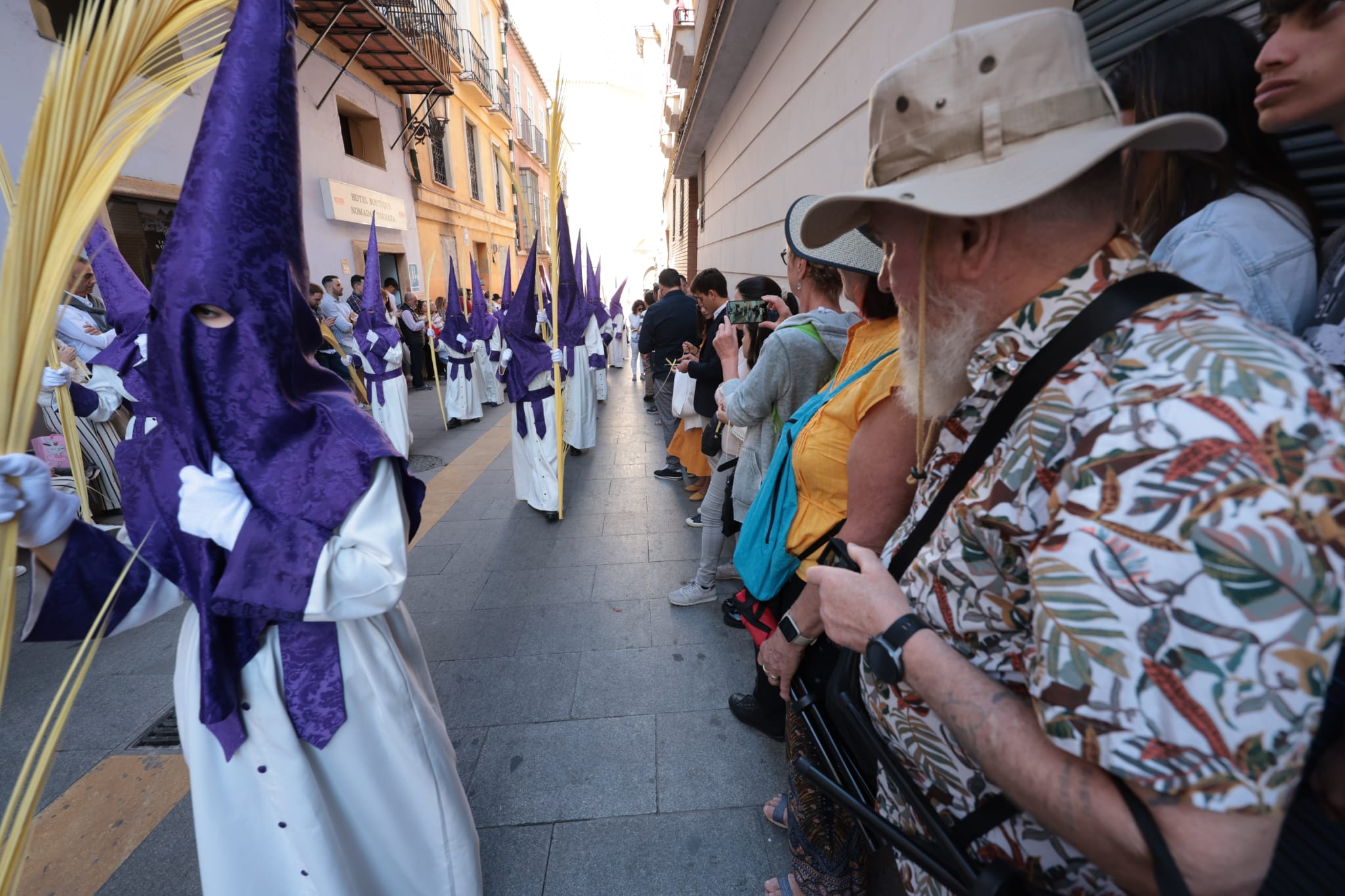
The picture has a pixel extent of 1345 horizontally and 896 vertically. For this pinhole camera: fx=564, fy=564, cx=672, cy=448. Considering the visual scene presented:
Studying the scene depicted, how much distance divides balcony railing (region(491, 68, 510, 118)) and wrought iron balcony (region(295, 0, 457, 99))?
18.5 feet

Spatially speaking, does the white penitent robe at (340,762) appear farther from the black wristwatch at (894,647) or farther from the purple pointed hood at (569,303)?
the purple pointed hood at (569,303)

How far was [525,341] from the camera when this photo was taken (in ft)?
16.7

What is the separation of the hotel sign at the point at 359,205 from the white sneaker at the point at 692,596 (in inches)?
407

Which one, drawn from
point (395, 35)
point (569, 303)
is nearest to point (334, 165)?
point (395, 35)

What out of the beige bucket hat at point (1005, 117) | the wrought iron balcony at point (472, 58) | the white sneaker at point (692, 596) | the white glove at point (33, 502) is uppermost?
the wrought iron balcony at point (472, 58)

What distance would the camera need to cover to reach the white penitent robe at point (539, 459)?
493 cm

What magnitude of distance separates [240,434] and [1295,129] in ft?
9.35

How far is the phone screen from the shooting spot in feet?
9.50

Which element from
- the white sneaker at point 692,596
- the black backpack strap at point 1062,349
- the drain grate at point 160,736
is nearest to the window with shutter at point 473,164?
the white sneaker at point 692,596

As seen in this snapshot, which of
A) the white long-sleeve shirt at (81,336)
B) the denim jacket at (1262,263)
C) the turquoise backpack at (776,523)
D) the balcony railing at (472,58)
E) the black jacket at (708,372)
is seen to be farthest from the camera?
the balcony railing at (472,58)

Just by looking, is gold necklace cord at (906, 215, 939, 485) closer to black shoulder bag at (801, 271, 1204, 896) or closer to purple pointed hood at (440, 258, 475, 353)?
black shoulder bag at (801, 271, 1204, 896)

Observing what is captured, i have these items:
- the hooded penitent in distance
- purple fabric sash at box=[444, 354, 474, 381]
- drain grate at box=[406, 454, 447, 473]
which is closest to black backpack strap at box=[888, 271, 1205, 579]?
the hooded penitent in distance

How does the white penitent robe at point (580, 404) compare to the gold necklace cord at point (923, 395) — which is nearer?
the gold necklace cord at point (923, 395)

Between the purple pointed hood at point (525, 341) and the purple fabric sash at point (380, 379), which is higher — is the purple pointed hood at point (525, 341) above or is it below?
above
